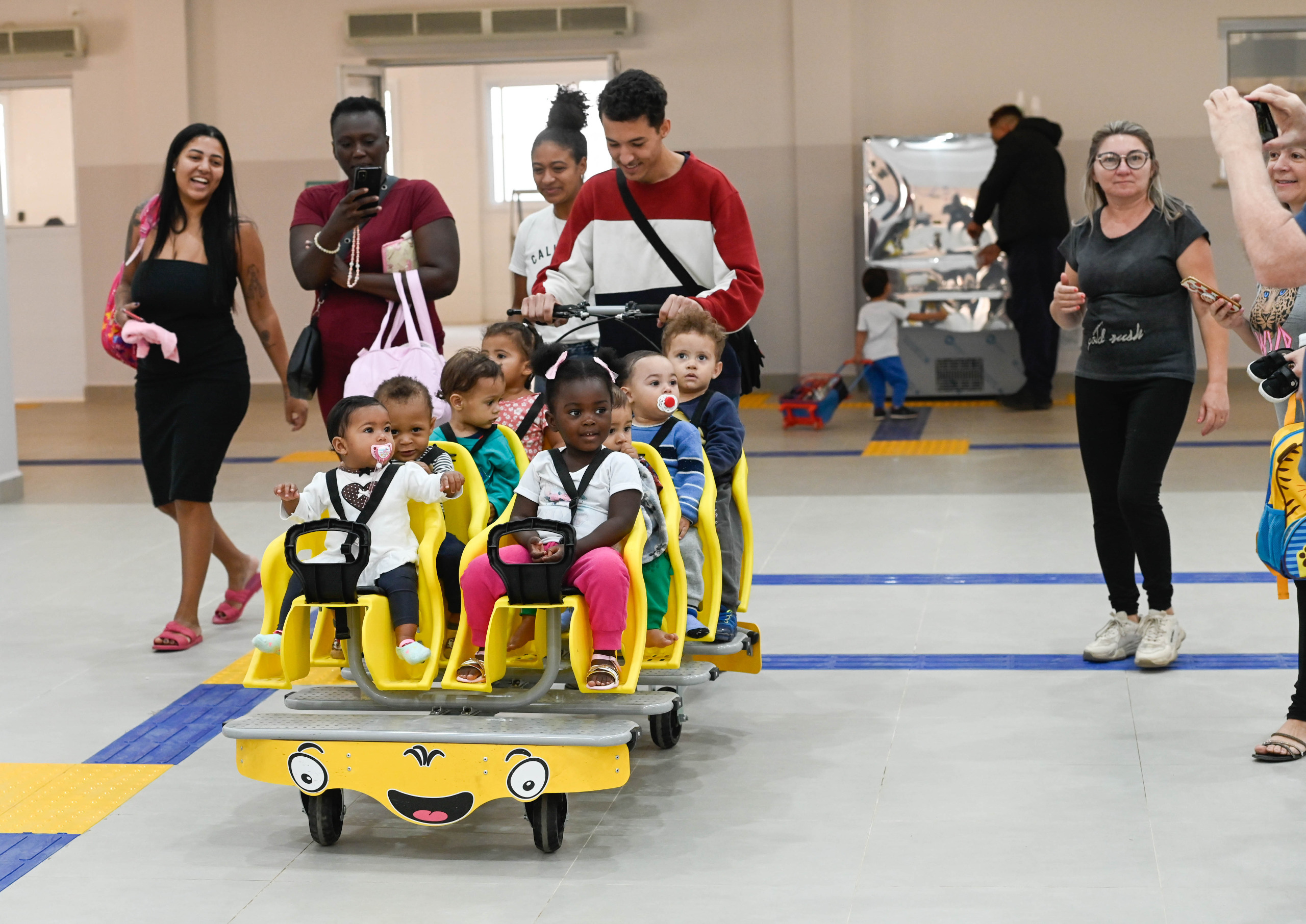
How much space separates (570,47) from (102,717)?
29.0 feet

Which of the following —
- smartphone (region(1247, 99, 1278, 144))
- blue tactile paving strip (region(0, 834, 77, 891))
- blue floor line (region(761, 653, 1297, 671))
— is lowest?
blue tactile paving strip (region(0, 834, 77, 891))

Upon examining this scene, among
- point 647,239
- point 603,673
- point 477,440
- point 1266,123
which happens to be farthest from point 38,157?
point 1266,123

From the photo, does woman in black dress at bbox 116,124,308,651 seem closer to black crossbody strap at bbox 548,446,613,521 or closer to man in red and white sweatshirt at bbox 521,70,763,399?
man in red and white sweatshirt at bbox 521,70,763,399

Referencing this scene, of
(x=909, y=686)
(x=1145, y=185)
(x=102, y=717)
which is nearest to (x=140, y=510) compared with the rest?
(x=102, y=717)

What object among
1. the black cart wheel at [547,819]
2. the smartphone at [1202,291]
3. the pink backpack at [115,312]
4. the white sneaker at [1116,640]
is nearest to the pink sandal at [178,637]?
the pink backpack at [115,312]

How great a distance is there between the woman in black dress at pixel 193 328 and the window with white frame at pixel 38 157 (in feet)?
29.6

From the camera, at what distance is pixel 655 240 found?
4.09 metres

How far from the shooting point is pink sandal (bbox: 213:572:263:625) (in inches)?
206

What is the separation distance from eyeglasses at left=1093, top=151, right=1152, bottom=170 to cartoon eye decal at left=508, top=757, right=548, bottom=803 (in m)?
2.34

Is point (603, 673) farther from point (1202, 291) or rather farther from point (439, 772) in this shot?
point (1202, 291)

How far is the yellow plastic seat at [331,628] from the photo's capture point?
325cm

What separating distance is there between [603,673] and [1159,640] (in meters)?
1.94

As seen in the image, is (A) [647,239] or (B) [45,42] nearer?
(A) [647,239]

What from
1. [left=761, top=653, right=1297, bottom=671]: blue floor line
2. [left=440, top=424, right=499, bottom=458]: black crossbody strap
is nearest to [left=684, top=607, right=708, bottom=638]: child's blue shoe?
[left=440, top=424, right=499, bottom=458]: black crossbody strap
